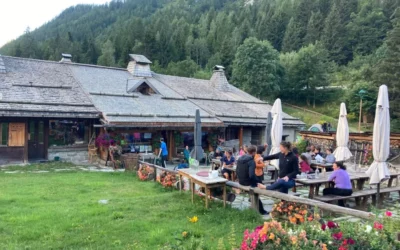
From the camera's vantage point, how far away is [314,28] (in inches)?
2606

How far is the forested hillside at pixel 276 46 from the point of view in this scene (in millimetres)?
42094

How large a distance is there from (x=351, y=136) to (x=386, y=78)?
19024mm

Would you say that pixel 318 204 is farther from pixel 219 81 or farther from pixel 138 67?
pixel 219 81

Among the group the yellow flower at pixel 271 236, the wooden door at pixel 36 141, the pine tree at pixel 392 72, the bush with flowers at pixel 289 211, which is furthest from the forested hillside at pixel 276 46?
the yellow flower at pixel 271 236

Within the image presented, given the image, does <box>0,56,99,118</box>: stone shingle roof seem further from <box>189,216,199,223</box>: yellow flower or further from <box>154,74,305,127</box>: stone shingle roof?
<box>189,216,199,223</box>: yellow flower

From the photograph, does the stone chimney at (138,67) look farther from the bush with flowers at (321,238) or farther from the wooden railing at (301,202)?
the bush with flowers at (321,238)

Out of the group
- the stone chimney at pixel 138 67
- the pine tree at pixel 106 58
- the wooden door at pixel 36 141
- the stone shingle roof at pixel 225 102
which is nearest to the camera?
the wooden door at pixel 36 141

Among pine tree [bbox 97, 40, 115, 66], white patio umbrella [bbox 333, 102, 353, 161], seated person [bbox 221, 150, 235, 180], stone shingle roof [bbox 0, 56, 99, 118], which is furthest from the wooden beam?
pine tree [bbox 97, 40, 115, 66]

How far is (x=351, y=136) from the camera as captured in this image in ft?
59.9

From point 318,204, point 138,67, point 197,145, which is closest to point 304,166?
point 197,145

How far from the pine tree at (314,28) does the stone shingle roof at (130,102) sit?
2049 inches

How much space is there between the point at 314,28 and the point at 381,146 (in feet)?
211

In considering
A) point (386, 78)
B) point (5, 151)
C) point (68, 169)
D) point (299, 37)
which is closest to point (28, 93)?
point (5, 151)

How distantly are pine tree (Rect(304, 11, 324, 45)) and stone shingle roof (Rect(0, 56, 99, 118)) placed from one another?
57.0 metres
